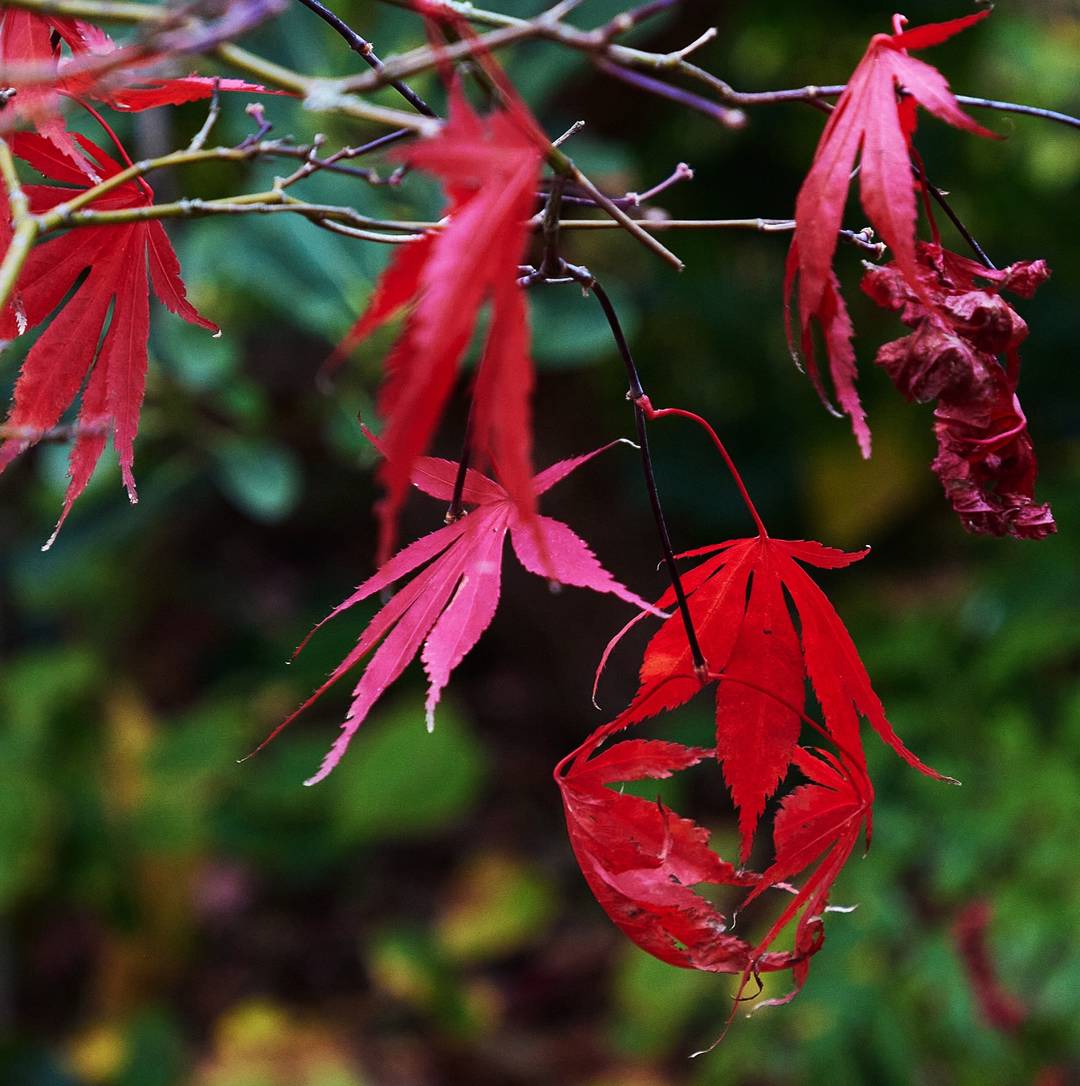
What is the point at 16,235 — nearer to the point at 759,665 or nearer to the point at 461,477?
the point at 461,477

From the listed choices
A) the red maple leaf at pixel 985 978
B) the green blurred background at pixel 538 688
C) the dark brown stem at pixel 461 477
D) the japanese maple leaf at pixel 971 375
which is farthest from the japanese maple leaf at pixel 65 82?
the red maple leaf at pixel 985 978

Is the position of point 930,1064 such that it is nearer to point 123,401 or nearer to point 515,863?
point 515,863

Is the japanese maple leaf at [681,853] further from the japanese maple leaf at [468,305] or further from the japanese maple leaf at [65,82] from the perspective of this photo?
the japanese maple leaf at [65,82]

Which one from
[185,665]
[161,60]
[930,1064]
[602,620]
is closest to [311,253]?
[602,620]

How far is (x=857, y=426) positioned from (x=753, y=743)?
0.12m

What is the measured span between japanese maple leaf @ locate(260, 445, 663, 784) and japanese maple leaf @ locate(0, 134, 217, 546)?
113 millimetres

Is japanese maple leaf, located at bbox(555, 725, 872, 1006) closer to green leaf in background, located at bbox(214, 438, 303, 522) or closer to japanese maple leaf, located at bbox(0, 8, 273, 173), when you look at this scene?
japanese maple leaf, located at bbox(0, 8, 273, 173)

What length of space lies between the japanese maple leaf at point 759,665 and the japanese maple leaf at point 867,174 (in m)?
0.08

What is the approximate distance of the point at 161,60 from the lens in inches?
14.0

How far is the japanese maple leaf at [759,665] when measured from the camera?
0.45 metres

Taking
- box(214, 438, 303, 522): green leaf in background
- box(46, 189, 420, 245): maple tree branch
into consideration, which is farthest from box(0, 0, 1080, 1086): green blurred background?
box(46, 189, 420, 245): maple tree branch

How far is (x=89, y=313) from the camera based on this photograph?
484mm

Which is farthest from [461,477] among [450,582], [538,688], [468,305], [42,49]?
[538,688]

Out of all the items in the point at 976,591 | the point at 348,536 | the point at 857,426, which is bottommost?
the point at 348,536
